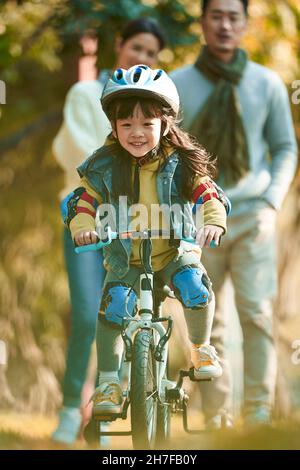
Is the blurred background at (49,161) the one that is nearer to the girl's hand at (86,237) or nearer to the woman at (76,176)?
the woman at (76,176)

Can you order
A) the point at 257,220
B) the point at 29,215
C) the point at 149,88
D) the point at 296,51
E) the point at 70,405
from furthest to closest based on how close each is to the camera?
1. the point at 29,215
2. the point at 296,51
3. the point at 70,405
4. the point at 257,220
5. the point at 149,88

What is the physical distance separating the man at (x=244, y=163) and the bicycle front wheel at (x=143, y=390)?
1.02 meters

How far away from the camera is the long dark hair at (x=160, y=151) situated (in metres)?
3.92

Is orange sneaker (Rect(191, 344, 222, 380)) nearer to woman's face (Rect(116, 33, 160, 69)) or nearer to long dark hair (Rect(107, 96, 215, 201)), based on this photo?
long dark hair (Rect(107, 96, 215, 201))

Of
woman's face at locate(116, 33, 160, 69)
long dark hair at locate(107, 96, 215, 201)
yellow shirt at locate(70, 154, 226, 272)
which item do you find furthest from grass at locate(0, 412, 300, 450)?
woman's face at locate(116, 33, 160, 69)

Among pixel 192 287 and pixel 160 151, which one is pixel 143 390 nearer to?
pixel 192 287

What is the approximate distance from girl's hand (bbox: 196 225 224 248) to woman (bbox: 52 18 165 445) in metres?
1.35

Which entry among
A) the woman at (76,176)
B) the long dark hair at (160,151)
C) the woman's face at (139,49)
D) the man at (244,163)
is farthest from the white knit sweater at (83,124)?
the long dark hair at (160,151)

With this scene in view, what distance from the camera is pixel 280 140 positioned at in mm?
5219

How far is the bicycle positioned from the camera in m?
3.85

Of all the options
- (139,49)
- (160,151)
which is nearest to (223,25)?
(139,49)
